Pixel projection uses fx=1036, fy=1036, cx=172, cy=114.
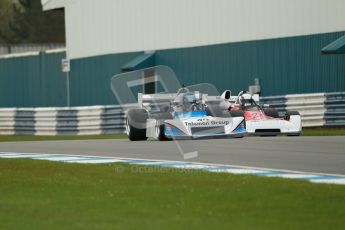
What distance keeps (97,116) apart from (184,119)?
9.60 meters

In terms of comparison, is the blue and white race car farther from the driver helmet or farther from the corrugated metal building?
the corrugated metal building

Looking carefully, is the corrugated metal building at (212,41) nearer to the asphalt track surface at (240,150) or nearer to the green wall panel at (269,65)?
the green wall panel at (269,65)

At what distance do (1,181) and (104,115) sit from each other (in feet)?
55.2

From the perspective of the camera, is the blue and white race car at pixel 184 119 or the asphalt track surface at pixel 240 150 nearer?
the asphalt track surface at pixel 240 150

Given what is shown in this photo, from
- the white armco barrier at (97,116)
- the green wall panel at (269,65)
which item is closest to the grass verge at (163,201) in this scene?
the white armco barrier at (97,116)

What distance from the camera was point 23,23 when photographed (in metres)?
90.7

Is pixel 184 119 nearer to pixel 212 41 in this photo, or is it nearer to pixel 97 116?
pixel 97 116

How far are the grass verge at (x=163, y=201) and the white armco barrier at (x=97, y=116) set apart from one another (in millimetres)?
12259

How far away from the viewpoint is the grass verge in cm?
950

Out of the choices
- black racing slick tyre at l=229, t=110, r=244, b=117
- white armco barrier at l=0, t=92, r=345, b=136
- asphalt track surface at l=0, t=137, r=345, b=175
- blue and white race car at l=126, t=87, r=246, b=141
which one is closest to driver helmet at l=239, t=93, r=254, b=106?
blue and white race car at l=126, t=87, r=246, b=141

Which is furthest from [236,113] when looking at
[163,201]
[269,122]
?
[163,201]

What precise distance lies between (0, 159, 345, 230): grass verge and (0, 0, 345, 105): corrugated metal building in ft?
52.4

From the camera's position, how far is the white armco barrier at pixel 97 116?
86.9 feet

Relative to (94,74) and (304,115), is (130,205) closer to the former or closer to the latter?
(304,115)
